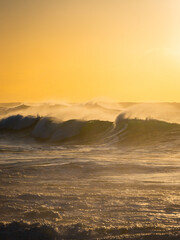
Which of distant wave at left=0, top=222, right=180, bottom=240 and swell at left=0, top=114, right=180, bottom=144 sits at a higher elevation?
swell at left=0, top=114, right=180, bottom=144

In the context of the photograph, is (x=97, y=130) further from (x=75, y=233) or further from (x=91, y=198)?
(x=75, y=233)

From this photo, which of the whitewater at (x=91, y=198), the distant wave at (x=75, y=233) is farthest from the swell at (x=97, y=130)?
the distant wave at (x=75, y=233)

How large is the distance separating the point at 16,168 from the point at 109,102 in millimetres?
22048

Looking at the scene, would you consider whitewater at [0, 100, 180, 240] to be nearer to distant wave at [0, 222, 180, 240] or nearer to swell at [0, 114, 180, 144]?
distant wave at [0, 222, 180, 240]

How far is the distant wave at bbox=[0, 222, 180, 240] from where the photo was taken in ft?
10.8

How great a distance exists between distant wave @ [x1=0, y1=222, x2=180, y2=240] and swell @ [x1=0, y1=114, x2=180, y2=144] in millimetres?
9872

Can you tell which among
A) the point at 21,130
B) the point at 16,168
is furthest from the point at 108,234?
the point at 21,130

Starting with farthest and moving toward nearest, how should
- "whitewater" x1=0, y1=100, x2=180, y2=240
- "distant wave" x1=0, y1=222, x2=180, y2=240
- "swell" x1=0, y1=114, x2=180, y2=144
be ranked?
"swell" x1=0, y1=114, x2=180, y2=144 → "whitewater" x1=0, y1=100, x2=180, y2=240 → "distant wave" x1=0, y1=222, x2=180, y2=240

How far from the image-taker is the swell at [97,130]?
47.0 ft

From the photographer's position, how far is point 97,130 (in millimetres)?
16875

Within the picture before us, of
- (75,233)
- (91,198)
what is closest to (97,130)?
(91,198)

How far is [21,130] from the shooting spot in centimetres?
2031

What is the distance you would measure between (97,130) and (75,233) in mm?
13448

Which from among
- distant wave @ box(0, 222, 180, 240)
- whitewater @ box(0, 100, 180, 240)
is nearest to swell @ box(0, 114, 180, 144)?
whitewater @ box(0, 100, 180, 240)
